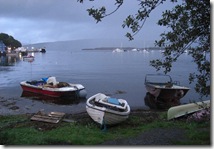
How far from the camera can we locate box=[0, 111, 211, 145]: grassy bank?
8.58 m

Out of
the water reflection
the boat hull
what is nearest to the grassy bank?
the water reflection

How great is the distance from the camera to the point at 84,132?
431 inches

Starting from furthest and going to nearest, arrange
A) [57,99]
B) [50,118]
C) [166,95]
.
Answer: [57,99] → [166,95] → [50,118]

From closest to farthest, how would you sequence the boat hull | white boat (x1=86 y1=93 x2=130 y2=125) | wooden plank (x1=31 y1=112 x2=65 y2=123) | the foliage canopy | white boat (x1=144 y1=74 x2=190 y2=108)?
the foliage canopy → white boat (x1=86 y1=93 x2=130 y2=125) → wooden plank (x1=31 y1=112 x2=65 y2=123) → white boat (x1=144 y1=74 x2=190 y2=108) → the boat hull

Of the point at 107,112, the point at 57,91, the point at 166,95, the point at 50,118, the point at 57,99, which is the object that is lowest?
the point at 57,99

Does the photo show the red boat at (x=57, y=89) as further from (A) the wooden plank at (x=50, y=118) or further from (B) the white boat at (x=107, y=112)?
(B) the white boat at (x=107, y=112)

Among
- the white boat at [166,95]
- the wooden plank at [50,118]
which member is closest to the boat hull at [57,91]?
the white boat at [166,95]

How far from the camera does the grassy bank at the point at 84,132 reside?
8.58m

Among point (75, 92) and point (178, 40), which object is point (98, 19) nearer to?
point (178, 40)

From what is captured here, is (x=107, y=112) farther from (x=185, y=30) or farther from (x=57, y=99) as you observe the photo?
(x=57, y=99)

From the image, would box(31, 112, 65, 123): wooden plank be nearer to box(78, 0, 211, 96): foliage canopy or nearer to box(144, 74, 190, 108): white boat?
box(78, 0, 211, 96): foliage canopy

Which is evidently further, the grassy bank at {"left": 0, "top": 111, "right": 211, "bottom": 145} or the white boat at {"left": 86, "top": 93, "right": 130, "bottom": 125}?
the white boat at {"left": 86, "top": 93, "right": 130, "bottom": 125}

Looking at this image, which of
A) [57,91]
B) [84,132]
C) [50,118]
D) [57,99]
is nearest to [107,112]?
[84,132]

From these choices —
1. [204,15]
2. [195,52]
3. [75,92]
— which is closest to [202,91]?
[195,52]
